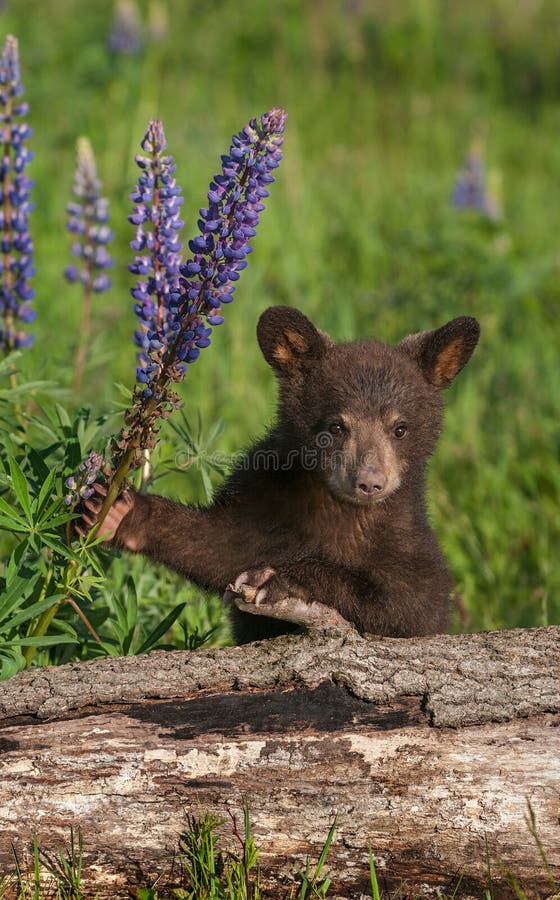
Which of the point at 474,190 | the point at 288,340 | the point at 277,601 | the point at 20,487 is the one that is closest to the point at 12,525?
the point at 20,487

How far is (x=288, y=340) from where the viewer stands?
3846mm

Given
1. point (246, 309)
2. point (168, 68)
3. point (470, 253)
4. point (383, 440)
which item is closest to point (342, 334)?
point (246, 309)

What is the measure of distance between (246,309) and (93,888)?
4.73m

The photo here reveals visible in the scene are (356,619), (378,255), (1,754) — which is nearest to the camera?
(1,754)

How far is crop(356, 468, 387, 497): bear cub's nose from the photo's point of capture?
11.4 feet

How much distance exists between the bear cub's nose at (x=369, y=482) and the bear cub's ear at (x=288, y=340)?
56cm

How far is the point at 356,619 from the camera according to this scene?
3.52 m

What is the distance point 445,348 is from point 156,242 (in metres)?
1.07

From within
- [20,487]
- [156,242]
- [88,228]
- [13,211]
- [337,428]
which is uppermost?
[88,228]

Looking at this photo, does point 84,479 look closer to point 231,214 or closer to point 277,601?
point 277,601

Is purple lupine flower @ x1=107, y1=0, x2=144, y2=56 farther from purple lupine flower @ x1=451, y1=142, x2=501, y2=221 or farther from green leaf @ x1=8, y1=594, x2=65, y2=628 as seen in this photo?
green leaf @ x1=8, y1=594, x2=65, y2=628

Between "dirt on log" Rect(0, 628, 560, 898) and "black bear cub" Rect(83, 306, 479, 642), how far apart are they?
1.91 feet

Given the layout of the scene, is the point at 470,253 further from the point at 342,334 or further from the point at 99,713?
the point at 99,713

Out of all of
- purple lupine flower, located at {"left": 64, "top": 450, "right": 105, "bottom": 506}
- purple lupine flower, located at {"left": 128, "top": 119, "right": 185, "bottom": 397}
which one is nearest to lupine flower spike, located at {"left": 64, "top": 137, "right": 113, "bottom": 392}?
purple lupine flower, located at {"left": 128, "top": 119, "right": 185, "bottom": 397}
